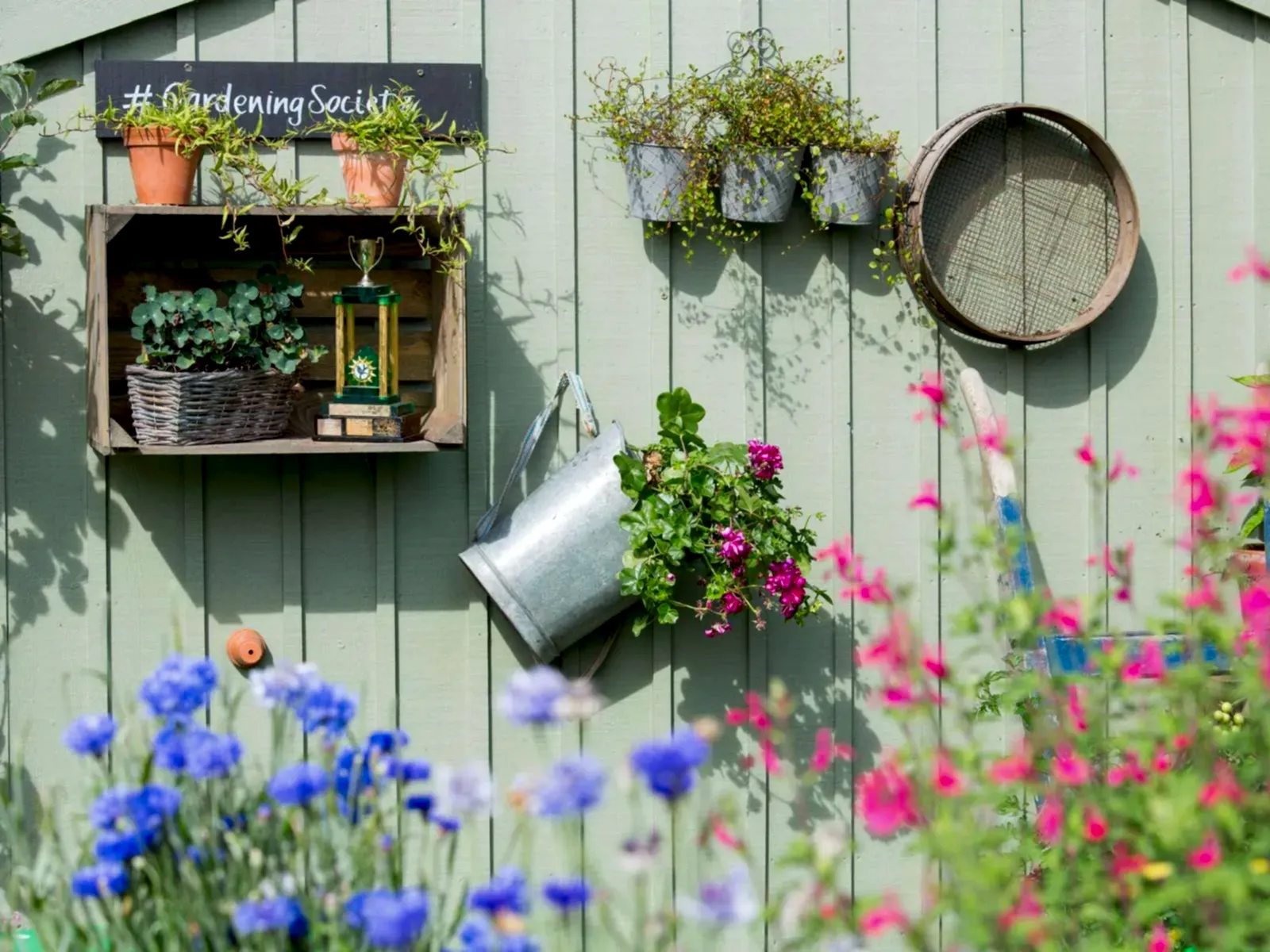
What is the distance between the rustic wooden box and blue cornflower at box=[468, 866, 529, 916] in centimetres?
133

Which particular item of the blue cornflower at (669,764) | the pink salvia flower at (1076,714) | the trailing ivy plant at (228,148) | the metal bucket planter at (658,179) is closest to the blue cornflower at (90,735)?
the blue cornflower at (669,764)

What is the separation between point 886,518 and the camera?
3.22m

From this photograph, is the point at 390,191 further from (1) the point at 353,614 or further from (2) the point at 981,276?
(2) the point at 981,276

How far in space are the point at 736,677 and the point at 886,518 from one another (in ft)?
1.39

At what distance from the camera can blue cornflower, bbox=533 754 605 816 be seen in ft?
4.81

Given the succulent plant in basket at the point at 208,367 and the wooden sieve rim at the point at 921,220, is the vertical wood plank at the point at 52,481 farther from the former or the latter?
the wooden sieve rim at the point at 921,220

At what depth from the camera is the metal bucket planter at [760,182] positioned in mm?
2986

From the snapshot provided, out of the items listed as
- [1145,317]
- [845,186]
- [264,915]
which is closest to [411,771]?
[264,915]

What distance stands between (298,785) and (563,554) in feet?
4.27

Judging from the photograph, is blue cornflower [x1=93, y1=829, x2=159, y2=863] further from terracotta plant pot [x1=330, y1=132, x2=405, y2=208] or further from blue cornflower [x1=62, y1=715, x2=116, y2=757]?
terracotta plant pot [x1=330, y1=132, x2=405, y2=208]

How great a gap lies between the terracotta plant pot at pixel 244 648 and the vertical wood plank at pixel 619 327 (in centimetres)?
60

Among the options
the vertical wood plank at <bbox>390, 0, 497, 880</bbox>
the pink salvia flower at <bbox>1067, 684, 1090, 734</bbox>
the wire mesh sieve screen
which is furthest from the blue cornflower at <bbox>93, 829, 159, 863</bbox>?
the wire mesh sieve screen

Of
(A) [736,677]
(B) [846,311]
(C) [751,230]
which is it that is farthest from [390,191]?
(A) [736,677]

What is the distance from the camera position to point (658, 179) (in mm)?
3010
